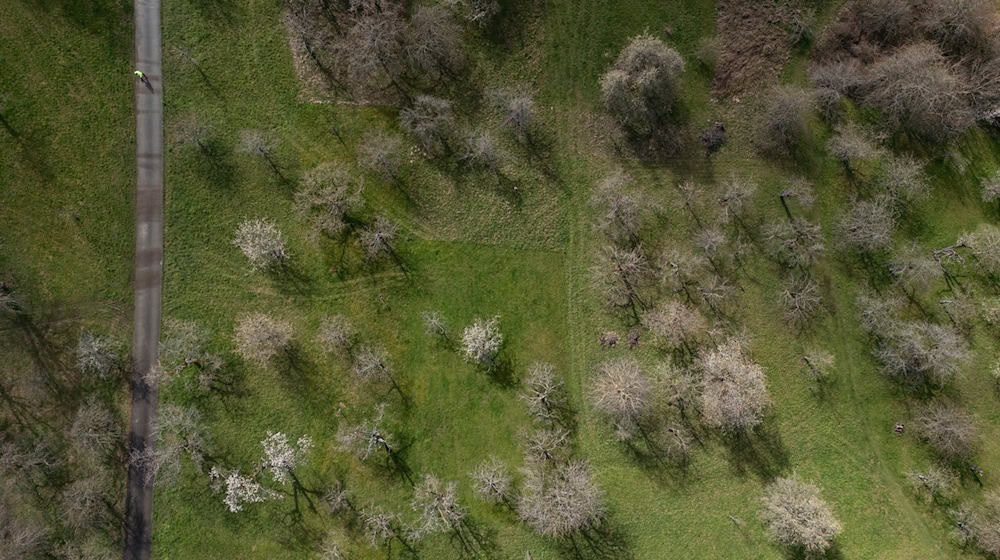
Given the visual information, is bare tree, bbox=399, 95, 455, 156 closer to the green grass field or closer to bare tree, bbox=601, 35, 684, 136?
the green grass field

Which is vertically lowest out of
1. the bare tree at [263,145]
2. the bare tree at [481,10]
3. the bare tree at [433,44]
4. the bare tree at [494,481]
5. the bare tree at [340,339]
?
the bare tree at [494,481]

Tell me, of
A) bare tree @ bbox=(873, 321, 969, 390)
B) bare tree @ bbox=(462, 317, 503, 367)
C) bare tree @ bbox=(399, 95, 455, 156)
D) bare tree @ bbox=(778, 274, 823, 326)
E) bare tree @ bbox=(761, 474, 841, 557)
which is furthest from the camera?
bare tree @ bbox=(399, 95, 455, 156)

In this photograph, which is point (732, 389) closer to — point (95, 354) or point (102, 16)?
point (95, 354)

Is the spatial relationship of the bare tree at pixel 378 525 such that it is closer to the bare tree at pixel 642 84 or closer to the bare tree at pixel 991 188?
the bare tree at pixel 642 84

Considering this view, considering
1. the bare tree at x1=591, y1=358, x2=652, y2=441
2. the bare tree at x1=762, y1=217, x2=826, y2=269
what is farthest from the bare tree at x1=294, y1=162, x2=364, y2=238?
the bare tree at x1=762, y1=217, x2=826, y2=269

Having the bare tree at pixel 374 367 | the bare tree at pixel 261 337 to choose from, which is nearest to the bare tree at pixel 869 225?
the bare tree at pixel 374 367

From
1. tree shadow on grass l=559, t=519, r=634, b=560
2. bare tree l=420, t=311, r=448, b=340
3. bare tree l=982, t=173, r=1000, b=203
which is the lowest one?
tree shadow on grass l=559, t=519, r=634, b=560

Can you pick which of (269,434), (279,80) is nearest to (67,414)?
(269,434)

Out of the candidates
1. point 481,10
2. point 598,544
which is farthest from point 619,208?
point 598,544
